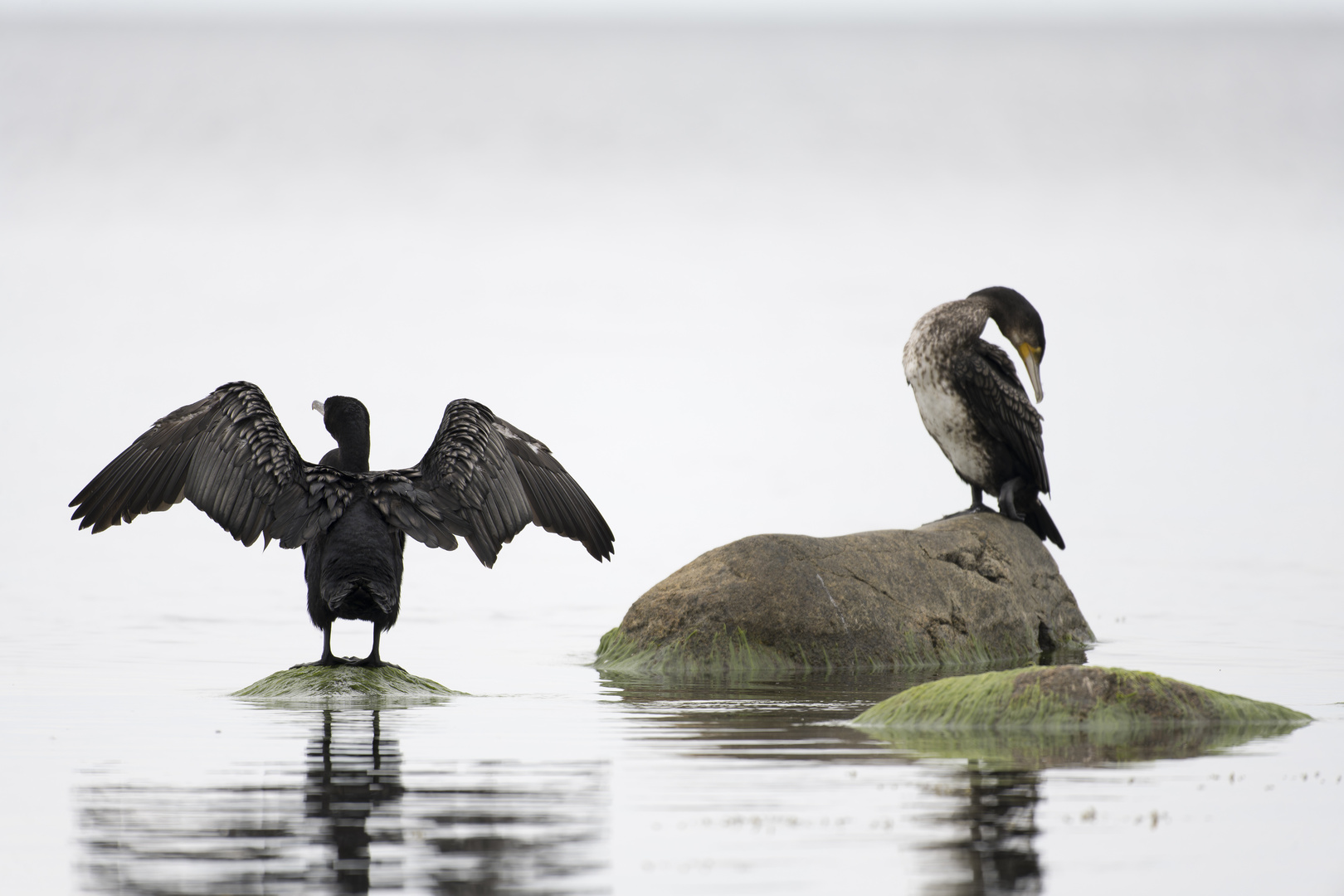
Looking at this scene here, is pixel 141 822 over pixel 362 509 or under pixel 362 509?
under

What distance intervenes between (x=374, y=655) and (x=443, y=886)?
14.7 ft

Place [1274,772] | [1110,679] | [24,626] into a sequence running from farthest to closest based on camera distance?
[24,626] → [1110,679] → [1274,772]

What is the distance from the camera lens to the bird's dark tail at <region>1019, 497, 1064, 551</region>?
40.2 feet

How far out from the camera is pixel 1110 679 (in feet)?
22.9

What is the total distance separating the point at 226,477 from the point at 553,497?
1881 millimetres

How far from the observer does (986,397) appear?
38.3 feet

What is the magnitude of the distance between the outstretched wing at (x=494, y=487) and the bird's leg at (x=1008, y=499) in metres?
3.60

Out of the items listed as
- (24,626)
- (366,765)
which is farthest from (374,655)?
(24,626)

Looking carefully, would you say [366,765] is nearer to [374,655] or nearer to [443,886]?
[443,886]

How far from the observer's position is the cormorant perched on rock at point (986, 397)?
11719 millimetres

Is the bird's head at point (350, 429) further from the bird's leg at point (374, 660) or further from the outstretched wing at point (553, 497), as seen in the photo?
the bird's leg at point (374, 660)

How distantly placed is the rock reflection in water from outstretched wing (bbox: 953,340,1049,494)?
623 centimetres

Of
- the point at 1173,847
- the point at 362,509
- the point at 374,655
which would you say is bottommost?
the point at 1173,847

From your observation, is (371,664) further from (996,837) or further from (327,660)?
(996,837)
